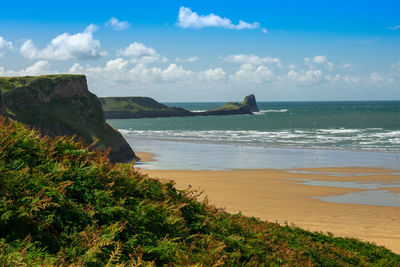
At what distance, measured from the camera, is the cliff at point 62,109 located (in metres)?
40.5

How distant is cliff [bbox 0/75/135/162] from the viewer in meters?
40.5

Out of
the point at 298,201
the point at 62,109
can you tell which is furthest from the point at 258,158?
the point at 62,109

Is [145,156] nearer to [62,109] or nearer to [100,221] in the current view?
[62,109]

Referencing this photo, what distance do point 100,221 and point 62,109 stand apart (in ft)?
136

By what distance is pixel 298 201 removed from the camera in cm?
2397

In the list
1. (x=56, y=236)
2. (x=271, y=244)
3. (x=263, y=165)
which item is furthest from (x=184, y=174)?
(x=56, y=236)

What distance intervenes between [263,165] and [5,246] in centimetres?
3490

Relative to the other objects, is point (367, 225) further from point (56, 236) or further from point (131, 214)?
point (56, 236)

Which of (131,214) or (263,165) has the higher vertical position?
(131,214)

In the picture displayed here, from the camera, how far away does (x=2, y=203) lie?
5.71 meters

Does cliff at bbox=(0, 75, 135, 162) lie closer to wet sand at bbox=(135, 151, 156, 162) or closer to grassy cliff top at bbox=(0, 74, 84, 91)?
grassy cliff top at bbox=(0, 74, 84, 91)

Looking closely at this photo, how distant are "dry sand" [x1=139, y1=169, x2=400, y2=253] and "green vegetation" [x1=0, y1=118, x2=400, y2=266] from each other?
466cm

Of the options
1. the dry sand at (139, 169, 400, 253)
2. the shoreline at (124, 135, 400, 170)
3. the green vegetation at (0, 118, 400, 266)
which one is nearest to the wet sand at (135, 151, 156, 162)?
the shoreline at (124, 135, 400, 170)

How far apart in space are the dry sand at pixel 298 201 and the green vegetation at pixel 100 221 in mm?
4664
